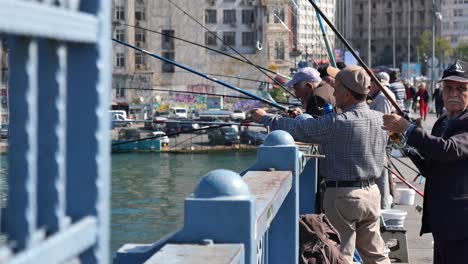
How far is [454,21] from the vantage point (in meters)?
165

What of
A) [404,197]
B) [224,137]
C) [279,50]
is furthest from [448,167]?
[279,50]

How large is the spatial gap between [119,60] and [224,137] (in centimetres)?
1016

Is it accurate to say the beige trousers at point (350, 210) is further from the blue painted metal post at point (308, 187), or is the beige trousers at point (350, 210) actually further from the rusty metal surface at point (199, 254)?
the rusty metal surface at point (199, 254)

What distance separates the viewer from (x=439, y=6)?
15000 centimetres

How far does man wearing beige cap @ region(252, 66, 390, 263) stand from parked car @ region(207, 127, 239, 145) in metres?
54.2

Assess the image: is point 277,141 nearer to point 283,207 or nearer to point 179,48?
point 283,207

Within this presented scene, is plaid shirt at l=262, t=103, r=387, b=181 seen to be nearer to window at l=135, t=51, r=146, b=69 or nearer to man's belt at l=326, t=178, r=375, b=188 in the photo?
man's belt at l=326, t=178, r=375, b=188

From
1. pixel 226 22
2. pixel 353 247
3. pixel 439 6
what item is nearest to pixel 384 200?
pixel 353 247

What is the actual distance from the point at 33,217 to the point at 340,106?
4.56 meters

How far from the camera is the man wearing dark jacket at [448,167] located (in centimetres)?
494

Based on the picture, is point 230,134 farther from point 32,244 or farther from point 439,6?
point 439,6

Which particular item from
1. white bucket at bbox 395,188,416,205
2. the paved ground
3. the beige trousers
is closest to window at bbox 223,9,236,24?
white bucket at bbox 395,188,416,205

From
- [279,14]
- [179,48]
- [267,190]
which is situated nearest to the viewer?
[267,190]

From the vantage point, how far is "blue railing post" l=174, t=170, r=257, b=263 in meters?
3.01
